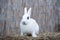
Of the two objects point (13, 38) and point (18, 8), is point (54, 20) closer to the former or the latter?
point (18, 8)

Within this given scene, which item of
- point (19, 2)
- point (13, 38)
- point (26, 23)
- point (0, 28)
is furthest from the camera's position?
point (19, 2)

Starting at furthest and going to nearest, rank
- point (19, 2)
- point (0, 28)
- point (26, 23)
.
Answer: point (19, 2), point (0, 28), point (26, 23)

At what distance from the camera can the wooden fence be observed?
11.0 ft

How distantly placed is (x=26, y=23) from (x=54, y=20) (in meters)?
1.26

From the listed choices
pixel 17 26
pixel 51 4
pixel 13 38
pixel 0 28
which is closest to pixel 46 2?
pixel 51 4

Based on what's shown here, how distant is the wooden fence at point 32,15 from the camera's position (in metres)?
3.35

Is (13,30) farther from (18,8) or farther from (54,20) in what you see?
(54,20)

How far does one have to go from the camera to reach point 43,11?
3.61 metres

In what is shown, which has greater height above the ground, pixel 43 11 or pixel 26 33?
pixel 43 11

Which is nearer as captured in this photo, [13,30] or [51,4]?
[13,30]

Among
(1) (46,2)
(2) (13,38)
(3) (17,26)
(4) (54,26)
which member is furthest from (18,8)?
(2) (13,38)

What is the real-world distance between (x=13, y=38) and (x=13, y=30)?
147 centimetres

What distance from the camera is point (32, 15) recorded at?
3533 mm

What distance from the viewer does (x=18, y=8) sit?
11.4 feet
